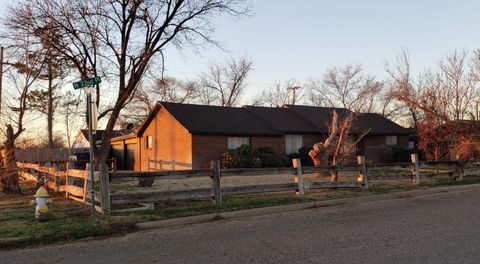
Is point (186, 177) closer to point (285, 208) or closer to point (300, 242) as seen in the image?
point (285, 208)

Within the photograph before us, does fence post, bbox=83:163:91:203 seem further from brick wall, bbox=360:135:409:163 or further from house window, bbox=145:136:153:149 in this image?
brick wall, bbox=360:135:409:163

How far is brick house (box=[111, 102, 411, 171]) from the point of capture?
28.7 metres

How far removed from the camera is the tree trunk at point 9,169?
51.1 ft

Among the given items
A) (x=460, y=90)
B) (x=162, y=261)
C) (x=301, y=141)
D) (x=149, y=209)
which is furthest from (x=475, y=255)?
(x=301, y=141)

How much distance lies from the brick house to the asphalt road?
1805 cm

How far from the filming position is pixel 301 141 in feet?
110

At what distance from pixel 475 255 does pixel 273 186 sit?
7600 millimetres

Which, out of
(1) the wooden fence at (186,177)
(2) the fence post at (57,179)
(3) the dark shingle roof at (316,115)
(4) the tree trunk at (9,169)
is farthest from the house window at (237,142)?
(4) the tree trunk at (9,169)

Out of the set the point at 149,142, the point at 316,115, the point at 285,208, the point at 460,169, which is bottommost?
the point at 285,208

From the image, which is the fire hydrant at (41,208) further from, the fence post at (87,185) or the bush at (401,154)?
the bush at (401,154)

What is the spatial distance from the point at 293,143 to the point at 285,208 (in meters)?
21.5

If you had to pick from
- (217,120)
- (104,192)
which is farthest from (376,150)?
(104,192)

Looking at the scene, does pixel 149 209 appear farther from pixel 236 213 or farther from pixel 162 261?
pixel 162 261

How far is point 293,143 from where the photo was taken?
33219 mm
